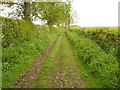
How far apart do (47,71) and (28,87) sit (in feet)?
8.09

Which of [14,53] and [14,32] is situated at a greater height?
[14,32]

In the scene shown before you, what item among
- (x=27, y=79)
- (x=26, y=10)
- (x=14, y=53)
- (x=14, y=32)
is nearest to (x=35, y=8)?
(x=26, y=10)

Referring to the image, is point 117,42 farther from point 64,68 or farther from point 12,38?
point 12,38

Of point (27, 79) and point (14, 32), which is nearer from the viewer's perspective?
point (27, 79)

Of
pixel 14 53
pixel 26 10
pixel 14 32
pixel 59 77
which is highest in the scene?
pixel 26 10

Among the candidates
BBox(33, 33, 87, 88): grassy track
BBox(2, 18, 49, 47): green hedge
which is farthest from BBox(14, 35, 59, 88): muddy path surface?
BBox(2, 18, 49, 47): green hedge

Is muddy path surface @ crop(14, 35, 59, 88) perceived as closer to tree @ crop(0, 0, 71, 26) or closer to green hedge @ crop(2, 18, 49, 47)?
green hedge @ crop(2, 18, 49, 47)

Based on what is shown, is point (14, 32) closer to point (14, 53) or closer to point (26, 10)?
point (14, 53)

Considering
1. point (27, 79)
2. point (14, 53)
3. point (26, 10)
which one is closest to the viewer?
point (27, 79)

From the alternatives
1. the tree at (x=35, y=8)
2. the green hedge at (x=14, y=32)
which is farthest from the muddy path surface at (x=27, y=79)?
the tree at (x=35, y=8)

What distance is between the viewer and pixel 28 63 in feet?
38.0

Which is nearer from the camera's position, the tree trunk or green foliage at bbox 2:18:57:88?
green foliage at bbox 2:18:57:88

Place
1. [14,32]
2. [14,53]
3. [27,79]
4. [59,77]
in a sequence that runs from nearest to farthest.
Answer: [27,79]
[59,77]
[14,53]
[14,32]

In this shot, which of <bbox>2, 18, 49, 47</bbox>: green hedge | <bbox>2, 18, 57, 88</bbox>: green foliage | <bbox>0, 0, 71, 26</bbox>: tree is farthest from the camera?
<bbox>0, 0, 71, 26</bbox>: tree
